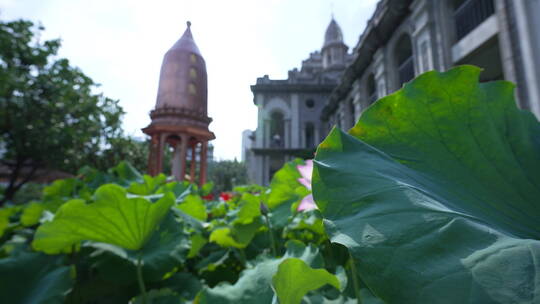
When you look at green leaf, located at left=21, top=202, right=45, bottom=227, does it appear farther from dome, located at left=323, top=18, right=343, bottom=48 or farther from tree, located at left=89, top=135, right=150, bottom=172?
dome, located at left=323, top=18, right=343, bottom=48

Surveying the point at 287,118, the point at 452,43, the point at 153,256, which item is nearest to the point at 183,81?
the point at 153,256

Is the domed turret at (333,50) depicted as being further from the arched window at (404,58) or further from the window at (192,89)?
the window at (192,89)

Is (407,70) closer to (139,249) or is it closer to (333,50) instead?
(139,249)

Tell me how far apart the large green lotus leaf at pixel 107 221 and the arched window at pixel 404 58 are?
869 centimetres

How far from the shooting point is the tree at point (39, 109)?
8.68m

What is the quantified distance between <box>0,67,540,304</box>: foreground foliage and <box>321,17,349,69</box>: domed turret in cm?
2313

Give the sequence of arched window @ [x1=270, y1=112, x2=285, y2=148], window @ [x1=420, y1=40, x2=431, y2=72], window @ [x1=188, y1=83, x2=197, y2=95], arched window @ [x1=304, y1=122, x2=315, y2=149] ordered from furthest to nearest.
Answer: arched window @ [x1=304, y1=122, x2=315, y2=149], arched window @ [x1=270, y1=112, x2=285, y2=148], window @ [x1=420, y1=40, x2=431, y2=72], window @ [x1=188, y1=83, x2=197, y2=95]

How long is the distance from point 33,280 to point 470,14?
26.2 feet

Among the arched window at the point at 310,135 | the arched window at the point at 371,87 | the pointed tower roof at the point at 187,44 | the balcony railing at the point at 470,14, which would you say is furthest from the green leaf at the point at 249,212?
the arched window at the point at 310,135

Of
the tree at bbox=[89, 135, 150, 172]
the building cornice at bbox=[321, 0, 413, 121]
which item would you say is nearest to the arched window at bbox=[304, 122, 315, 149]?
the building cornice at bbox=[321, 0, 413, 121]

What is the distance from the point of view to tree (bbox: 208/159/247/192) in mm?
24844

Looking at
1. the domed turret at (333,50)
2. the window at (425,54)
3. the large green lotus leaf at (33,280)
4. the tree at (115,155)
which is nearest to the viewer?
the large green lotus leaf at (33,280)

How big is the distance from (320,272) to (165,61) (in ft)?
6.93

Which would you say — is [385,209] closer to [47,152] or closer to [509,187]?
[509,187]
